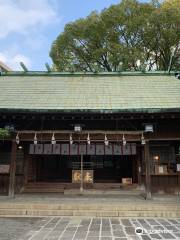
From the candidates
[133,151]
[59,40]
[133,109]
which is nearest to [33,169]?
[133,151]

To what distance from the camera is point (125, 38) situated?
2689 centimetres

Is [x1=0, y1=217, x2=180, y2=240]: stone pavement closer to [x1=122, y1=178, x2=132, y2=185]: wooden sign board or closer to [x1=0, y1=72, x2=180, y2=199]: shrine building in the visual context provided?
[x1=0, y1=72, x2=180, y2=199]: shrine building

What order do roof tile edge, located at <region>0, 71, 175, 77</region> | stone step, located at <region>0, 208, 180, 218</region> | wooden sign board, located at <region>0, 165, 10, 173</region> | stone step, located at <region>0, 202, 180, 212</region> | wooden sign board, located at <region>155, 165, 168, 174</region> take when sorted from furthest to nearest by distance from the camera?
roof tile edge, located at <region>0, 71, 175, 77</region>, wooden sign board, located at <region>0, 165, 10, 173</region>, wooden sign board, located at <region>155, 165, 168, 174</region>, stone step, located at <region>0, 202, 180, 212</region>, stone step, located at <region>0, 208, 180, 218</region>

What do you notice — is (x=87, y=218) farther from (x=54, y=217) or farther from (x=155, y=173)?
(x=155, y=173)

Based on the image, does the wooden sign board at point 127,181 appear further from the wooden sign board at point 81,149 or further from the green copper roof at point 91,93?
the green copper roof at point 91,93

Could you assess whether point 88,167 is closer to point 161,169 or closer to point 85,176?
point 85,176

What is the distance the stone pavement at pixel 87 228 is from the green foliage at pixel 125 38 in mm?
17090

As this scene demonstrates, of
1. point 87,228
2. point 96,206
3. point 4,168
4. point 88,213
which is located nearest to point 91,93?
point 4,168

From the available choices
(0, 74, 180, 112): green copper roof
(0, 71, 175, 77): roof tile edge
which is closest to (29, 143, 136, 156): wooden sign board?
(0, 74, 180, 112): green copper roof

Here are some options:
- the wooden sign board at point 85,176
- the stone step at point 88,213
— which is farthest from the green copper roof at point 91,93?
the stone step at point 88,213

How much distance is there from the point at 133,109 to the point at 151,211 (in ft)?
13.6

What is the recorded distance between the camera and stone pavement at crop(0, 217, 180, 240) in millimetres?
7189

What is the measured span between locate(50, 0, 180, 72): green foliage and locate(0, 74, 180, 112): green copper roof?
333 inches

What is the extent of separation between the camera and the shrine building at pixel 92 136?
11984 mm
